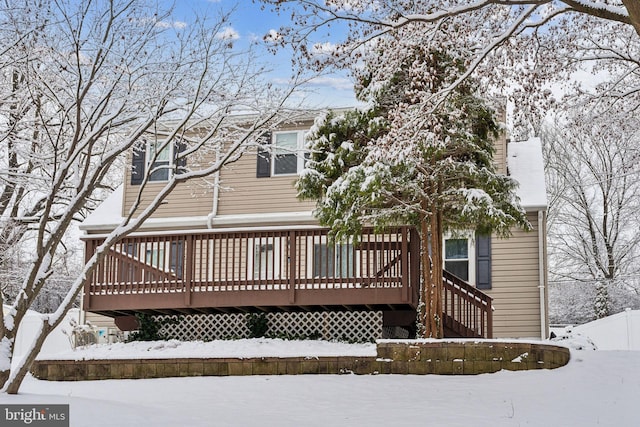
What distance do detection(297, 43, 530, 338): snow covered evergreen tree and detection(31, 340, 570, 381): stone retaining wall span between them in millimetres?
1417

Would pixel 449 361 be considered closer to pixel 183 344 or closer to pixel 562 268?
pixel 183 344

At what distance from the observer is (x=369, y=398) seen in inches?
350

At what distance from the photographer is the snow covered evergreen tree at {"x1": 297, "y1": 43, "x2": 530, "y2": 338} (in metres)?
11.0

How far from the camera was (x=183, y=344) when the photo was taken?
1235 centimetres

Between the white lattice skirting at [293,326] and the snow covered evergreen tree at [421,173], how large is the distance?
1.13 m

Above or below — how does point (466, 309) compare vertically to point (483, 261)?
below

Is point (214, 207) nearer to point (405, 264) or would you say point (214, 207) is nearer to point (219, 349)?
point (219, 349)

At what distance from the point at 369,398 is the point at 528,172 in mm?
8856

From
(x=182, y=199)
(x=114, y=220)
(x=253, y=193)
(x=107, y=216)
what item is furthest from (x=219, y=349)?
(x=107, y=216)

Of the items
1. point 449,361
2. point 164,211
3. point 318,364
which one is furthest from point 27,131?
point 449,361

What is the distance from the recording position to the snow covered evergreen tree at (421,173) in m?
11.0

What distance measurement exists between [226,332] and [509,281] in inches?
219

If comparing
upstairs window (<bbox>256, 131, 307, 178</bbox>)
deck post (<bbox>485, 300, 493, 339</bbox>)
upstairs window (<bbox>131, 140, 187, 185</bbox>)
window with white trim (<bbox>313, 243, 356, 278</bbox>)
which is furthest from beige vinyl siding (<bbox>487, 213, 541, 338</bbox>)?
upstairs window (<bbox>131, 140, 187, 185</bbox>)

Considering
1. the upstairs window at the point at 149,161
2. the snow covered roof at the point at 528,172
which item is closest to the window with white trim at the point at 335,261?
the snow covered roof at the point at 528,172
